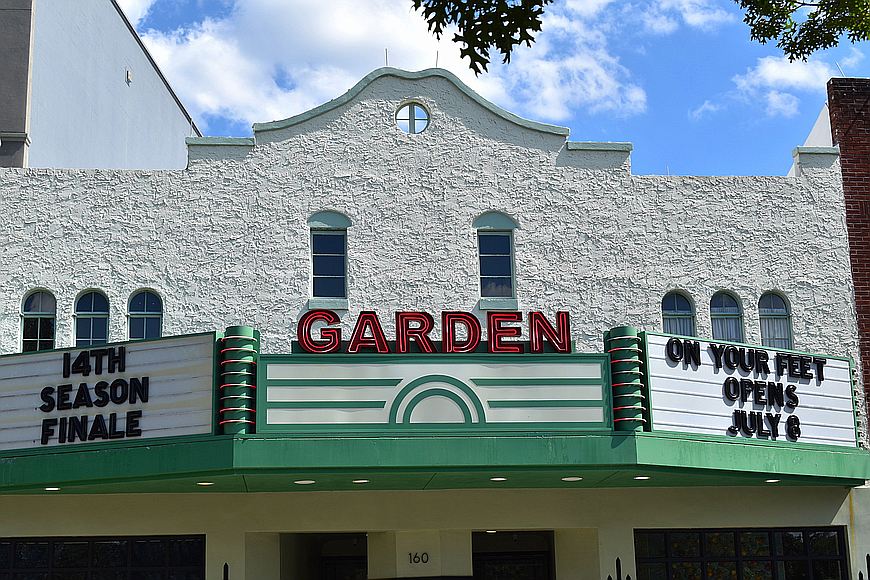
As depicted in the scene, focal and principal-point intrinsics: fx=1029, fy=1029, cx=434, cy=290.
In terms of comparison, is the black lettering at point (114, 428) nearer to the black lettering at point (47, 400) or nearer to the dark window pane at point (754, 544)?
the black lettering at point (47, 400)

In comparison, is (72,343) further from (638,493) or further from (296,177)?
(638,493)

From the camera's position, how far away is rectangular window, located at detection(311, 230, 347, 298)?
56.7ft

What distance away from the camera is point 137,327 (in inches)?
671

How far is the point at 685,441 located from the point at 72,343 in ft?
32.5

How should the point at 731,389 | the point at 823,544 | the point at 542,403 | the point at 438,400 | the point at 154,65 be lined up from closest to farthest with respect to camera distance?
the point at 438,400 < the point at 542,403 < the point at 731,389 < the point at 823,544 < the point at 154,65

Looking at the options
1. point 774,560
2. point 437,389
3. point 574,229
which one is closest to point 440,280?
point 574,229

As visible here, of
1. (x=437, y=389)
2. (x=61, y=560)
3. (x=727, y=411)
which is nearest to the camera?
(x=437, y=389)

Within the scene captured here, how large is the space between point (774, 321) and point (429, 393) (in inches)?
301

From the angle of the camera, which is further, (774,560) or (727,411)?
(774,560)

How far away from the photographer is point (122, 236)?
56.4 ft

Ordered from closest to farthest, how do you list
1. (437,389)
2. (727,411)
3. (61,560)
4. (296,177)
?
(437,389) → (727,411) → (61,560) → (296,177)

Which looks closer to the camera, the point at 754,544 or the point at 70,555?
the point at 70,555

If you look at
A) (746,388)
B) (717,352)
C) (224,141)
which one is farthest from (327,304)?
(746,388)

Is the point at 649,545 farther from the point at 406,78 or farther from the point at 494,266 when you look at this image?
the point at 406,78
